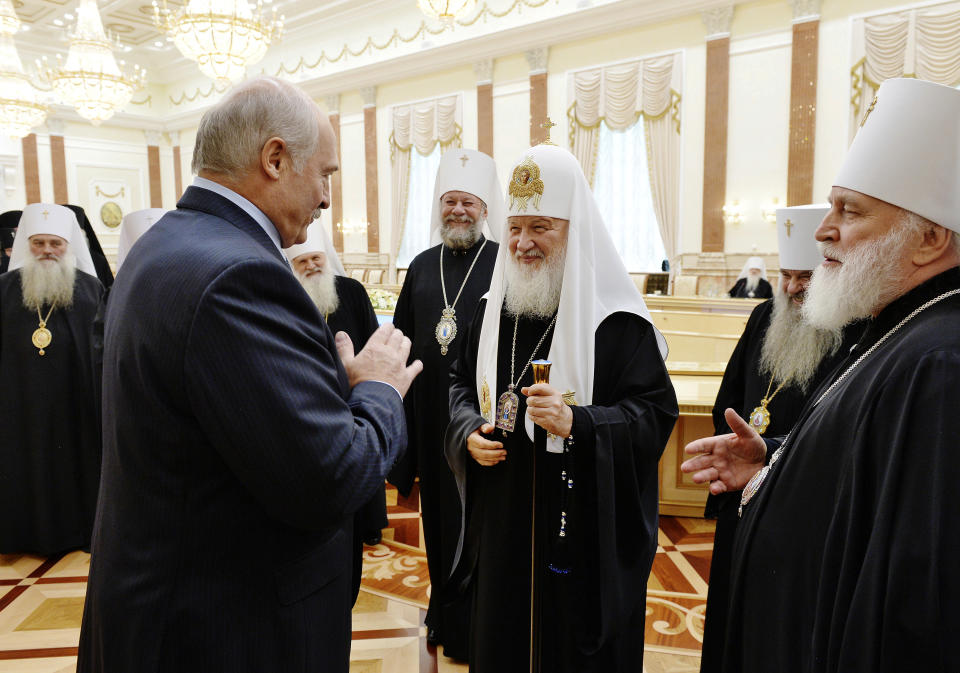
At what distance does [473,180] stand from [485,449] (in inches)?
76.1

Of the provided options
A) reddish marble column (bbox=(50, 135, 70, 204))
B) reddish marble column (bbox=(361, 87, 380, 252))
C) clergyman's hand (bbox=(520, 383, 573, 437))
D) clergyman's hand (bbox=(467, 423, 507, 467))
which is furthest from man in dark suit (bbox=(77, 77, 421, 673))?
reddish marble column (bbox=(50, 135, 70, 204))

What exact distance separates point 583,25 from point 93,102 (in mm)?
8725

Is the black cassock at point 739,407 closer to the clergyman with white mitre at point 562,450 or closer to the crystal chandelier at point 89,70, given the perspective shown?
the clergyman with white mitre at point 562,450

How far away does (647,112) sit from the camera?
40.7 feet

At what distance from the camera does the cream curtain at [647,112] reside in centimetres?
1212

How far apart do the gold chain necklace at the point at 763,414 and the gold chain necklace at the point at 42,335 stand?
4.08 m

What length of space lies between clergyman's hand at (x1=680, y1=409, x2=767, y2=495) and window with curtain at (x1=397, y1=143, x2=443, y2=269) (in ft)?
46.9

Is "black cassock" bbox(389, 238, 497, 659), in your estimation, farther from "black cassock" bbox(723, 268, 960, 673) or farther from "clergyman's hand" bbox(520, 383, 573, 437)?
"black cassock" bbox(723, 268, 960, 673)

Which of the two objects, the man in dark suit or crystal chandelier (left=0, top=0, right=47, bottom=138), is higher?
crystal chandelier (left=0, top=0, right=47, bottom=138)

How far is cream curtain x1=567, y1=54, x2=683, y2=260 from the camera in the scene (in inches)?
477

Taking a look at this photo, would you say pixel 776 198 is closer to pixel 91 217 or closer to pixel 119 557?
pixel 119 557

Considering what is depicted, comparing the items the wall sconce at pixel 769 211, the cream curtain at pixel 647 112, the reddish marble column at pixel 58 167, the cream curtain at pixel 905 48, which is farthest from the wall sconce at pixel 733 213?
the reddish marble column at pixel 58 167

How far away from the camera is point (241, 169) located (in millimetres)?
1360

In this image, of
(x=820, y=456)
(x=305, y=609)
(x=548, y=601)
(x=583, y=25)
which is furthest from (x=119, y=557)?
(x=583, y=25)
